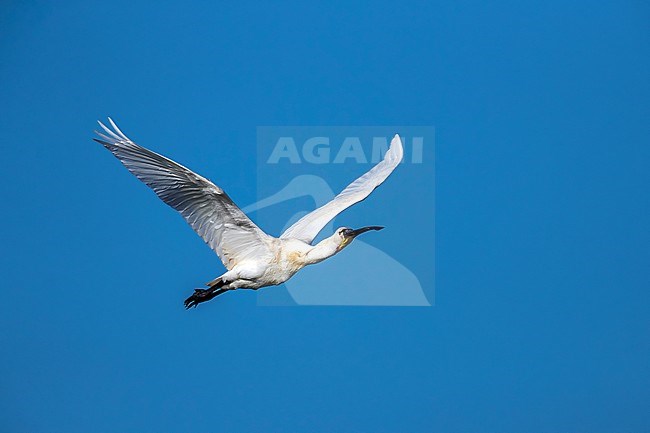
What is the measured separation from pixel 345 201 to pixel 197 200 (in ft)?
2.26

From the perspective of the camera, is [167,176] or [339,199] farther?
[339,199]

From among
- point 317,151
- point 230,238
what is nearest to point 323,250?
point 230,238

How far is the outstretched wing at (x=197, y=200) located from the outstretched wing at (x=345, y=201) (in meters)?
0.27

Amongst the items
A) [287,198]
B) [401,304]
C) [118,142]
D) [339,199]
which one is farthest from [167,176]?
[401,304]

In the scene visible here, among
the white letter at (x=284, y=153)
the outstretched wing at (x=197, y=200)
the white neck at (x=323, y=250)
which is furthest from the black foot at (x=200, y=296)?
the white letter at (x=284, y=153)

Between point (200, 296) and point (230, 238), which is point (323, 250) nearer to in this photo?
point (230, 238)

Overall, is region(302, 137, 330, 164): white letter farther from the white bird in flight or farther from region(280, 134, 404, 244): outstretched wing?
the white bird in flight

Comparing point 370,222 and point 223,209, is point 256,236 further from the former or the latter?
point 370,222

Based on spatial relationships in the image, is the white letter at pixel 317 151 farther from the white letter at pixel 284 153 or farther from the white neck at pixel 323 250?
the white neck at pixel 323 250

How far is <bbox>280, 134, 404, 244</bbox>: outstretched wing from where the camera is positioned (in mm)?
3387

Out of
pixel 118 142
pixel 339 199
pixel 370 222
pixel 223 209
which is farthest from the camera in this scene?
pixel 370 222

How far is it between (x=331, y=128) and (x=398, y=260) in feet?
2.82

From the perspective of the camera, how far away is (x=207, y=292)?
3.08 meters

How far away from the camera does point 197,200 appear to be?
301 cm
